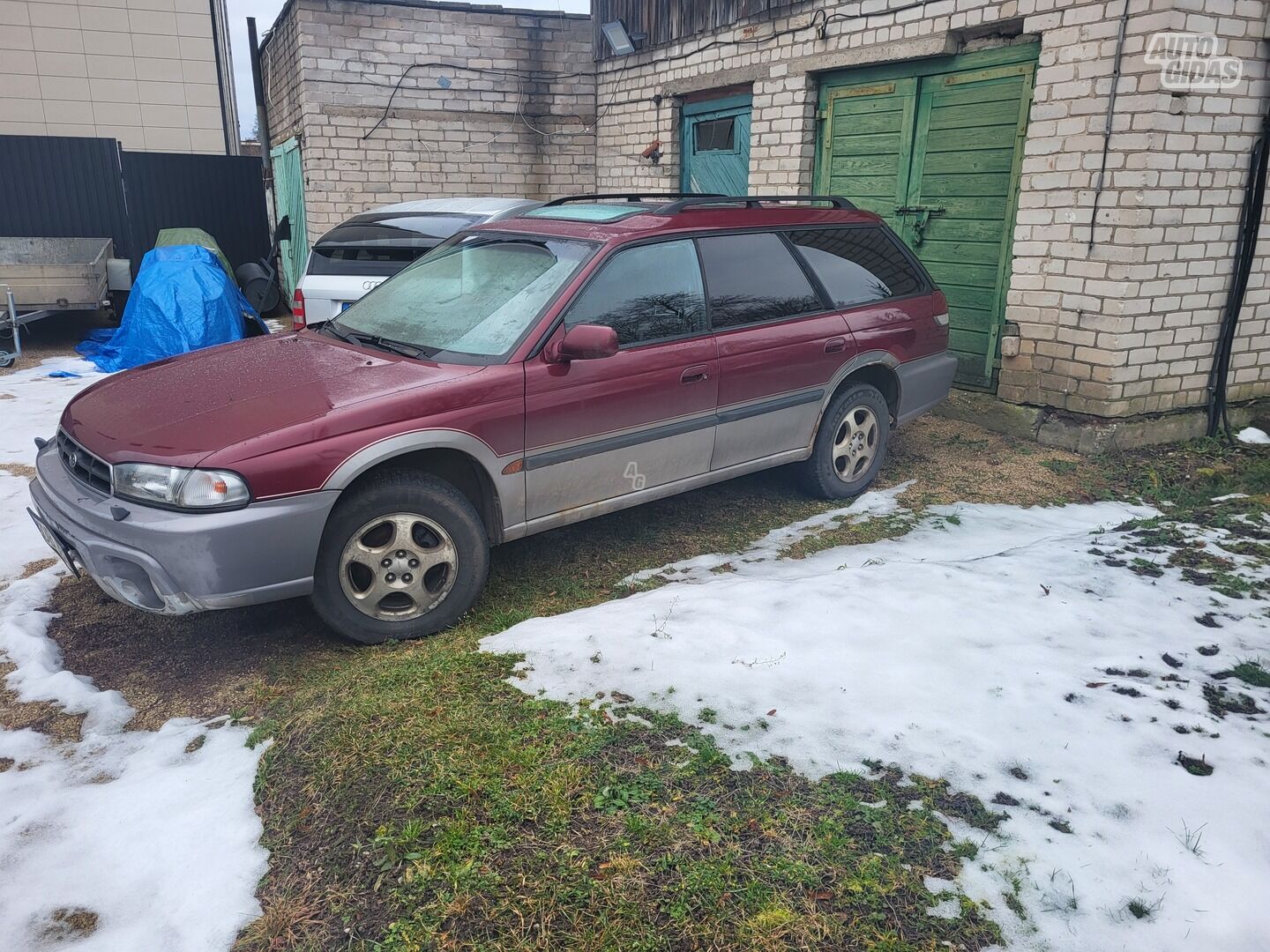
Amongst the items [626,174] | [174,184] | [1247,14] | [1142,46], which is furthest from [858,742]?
[174,184]

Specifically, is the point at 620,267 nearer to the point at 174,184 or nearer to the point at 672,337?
the point at 672,337

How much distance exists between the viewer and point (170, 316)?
9570mm

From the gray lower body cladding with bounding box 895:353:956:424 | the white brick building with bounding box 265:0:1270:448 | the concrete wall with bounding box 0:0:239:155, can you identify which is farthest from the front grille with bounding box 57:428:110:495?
the concrete wall with bounding box 0:0:239:155

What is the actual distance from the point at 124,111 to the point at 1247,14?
1584cm

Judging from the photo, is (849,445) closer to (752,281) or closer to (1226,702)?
(752,281)

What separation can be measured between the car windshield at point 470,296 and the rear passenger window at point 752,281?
2.51 ft

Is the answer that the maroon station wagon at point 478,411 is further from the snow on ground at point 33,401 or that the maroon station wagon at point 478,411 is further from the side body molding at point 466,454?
the snow on ground at point 33,401

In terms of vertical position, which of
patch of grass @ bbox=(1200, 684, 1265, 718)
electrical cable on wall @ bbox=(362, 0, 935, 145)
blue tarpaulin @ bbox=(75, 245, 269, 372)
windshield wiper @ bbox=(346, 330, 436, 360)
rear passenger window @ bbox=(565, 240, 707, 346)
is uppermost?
electrical cable on wall @ bbox=(362, 0, 935, 145)

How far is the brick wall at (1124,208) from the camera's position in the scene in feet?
19.4

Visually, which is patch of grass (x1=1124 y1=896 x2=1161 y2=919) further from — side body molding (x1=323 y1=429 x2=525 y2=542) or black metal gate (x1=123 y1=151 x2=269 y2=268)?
black metal gate (x1=123 y1=151 x2=269 y2=268)

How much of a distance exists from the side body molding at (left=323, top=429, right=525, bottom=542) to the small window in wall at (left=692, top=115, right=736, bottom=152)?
23.3ft

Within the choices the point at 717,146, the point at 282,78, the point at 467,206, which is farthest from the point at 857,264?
the point at 282,78

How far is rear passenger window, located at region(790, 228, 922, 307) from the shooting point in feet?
17.0

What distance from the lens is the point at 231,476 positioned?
3193 mm
